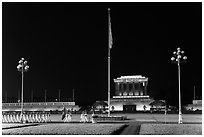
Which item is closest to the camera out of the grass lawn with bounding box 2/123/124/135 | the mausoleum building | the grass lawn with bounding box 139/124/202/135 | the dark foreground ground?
the grass lawn with bounding box 139/124/202/135

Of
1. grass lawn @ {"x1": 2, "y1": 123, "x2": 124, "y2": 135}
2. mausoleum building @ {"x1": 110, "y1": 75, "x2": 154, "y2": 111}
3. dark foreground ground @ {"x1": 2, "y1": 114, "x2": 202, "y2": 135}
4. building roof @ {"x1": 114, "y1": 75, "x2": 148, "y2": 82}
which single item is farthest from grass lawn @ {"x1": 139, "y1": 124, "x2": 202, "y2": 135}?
building roof @ {"x1": 114, "y1": 75, "x2": 148, "y2": 82}

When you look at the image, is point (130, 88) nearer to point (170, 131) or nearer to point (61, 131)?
point (170, 131)

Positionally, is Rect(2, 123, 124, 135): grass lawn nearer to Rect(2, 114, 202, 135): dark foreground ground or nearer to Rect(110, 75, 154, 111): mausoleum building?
Rect(2, 114, 202, 135): dark foreground ground

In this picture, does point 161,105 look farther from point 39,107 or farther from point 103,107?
point 39,107

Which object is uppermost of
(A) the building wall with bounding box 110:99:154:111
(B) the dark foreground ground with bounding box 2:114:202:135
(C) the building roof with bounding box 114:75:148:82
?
(C) the building roof with bounding box 114:75:148:82

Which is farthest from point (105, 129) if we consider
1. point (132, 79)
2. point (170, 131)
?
point (132, 79)

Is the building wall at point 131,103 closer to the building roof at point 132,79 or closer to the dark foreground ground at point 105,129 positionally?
the building roof at point 132,79

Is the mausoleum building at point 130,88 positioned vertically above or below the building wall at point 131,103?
above

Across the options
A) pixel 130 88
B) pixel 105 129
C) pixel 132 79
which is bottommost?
pixel 105 129

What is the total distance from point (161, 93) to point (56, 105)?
82.1ft

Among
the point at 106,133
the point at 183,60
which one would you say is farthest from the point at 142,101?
the point at 106,133

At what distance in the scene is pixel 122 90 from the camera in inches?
3002

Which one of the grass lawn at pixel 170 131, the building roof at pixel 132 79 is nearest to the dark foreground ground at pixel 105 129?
the grass lawn at pixel 170 131

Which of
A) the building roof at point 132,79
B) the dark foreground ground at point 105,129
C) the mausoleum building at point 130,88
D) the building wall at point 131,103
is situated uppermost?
the building roof at point 132,79
